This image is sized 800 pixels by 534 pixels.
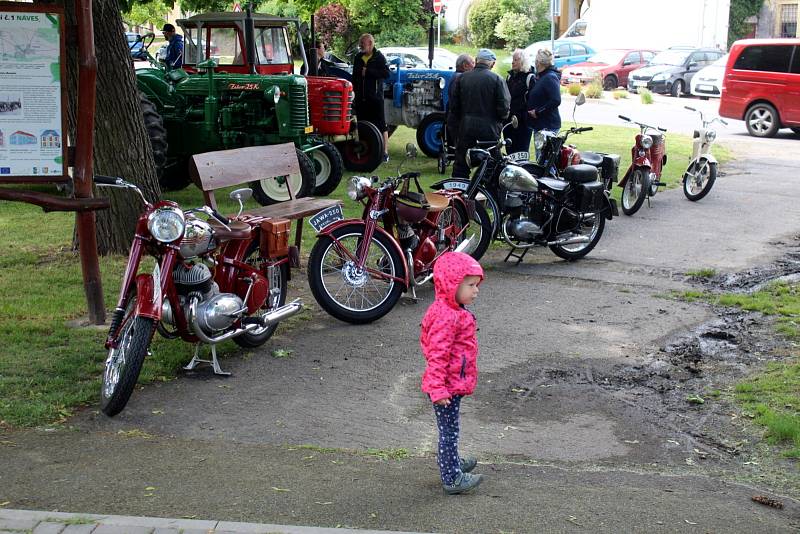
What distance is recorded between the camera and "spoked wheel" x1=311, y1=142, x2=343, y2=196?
14.4 meters

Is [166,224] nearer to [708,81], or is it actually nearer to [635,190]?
[635,190]

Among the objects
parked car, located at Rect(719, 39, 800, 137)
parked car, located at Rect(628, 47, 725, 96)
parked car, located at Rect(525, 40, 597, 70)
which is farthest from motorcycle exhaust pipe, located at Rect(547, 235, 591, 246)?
parked car, located at Rect(525, 40, 597, 70)

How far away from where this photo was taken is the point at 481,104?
12289 mm

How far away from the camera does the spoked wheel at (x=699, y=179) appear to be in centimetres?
1413

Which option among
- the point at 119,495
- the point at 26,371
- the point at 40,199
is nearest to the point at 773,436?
the point at 119,495

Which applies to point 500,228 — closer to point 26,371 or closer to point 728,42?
point 26,371

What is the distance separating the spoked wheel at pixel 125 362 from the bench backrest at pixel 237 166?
2.05 m

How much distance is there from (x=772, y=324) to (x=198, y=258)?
4607 millimetres

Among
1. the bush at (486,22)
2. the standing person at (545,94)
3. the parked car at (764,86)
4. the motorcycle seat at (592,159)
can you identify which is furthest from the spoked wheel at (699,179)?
the bush at (486,22)

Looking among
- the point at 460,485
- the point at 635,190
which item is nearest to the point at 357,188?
the point at 460,485

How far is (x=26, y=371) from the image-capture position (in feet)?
21.4

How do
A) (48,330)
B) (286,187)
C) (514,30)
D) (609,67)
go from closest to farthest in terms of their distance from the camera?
1. (48,330)
2. (286,187)
3. (609,67)
4. (514,30)

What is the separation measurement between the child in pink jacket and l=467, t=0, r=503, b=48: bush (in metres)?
46.0

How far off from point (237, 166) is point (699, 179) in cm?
802
